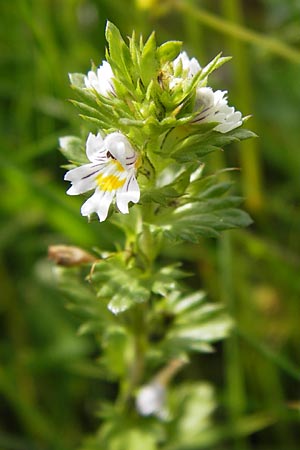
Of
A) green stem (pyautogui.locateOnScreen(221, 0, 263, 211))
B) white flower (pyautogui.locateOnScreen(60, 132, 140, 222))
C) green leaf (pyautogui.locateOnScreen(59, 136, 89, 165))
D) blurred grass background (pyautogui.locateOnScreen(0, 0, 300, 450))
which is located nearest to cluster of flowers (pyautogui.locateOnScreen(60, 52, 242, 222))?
white flower (pyautogui.locateOnScreen(60, 132, 140, 222))

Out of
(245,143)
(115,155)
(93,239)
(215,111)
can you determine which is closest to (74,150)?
(115,155)

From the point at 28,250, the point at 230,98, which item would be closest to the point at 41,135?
the point at 28,250

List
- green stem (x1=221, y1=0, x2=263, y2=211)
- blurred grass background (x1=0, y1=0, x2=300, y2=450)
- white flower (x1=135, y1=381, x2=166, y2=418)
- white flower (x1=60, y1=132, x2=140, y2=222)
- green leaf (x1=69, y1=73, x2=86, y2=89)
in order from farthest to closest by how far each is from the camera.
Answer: green stem (x1=221, y1=0, x2=263, y2=211) < blurred grass background (x1=0, y1=0, x2=300, y2=450) < white flower (x1=135, y1=381, x2=166, y2=418) < green leaf (x1=69, y1=73, x2=86, y2=89) < white flower (x1=60, y1=132, x2=140, y2=222)

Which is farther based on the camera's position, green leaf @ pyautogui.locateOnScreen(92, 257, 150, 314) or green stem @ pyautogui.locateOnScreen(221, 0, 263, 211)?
green stem @ pyautogui.locateOnScreen(221, 0, 263, 211)

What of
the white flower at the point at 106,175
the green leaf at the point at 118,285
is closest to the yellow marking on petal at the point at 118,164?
the white flower at the point at 106,175

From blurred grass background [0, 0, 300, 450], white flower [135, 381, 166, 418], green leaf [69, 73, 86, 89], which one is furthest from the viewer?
blurred grass background [0, 0, 300, 450]

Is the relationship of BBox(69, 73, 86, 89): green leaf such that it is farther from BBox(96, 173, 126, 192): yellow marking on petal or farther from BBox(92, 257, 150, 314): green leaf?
BBox(92, 257, 150, 314): green leaf
